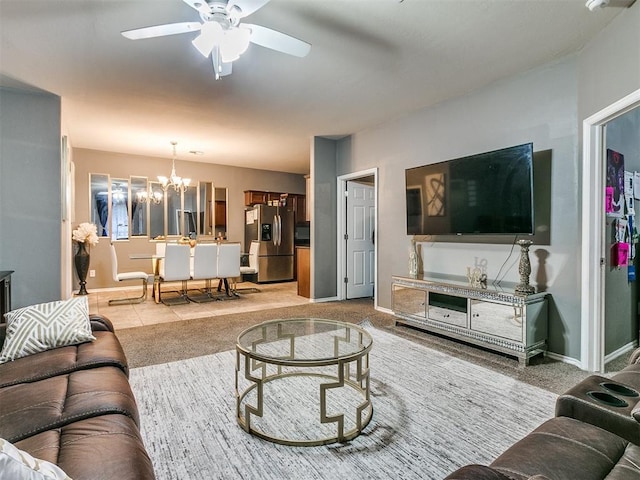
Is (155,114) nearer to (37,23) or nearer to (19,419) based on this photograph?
(37,23)

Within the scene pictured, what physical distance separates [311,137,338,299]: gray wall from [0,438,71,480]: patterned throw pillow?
15.7 feet

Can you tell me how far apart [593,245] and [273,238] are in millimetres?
5885

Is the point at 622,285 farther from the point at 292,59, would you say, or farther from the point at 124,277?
the point at 124,277

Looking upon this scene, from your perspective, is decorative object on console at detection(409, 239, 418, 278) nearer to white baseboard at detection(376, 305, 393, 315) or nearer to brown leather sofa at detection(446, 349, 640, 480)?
white baseboard at detection(376, 305, 393, 315)

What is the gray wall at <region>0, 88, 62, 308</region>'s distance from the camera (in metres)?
3.61

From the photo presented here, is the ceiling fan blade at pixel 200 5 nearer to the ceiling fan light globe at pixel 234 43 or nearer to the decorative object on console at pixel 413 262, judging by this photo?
the ceiling fan light globe at pixel 234 43

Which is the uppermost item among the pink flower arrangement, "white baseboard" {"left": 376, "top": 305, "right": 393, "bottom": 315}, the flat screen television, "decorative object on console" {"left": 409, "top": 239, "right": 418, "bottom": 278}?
the flat screen television

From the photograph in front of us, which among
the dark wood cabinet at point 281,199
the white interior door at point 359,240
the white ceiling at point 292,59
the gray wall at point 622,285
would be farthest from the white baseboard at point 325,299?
the gray wall at point 622,285

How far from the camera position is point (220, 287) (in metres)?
6.40

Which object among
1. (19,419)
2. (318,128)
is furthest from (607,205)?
(19,419)

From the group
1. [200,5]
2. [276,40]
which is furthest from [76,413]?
[276,40]

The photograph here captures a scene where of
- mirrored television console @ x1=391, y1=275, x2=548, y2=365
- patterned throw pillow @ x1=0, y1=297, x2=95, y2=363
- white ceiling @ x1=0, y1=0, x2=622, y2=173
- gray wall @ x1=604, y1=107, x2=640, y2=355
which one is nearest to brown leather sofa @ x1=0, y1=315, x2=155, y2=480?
patterned throw pillow @ x1=0, y1=297, x2=95, y2=363

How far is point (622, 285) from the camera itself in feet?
10.2

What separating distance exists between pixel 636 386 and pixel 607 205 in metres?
2.05
